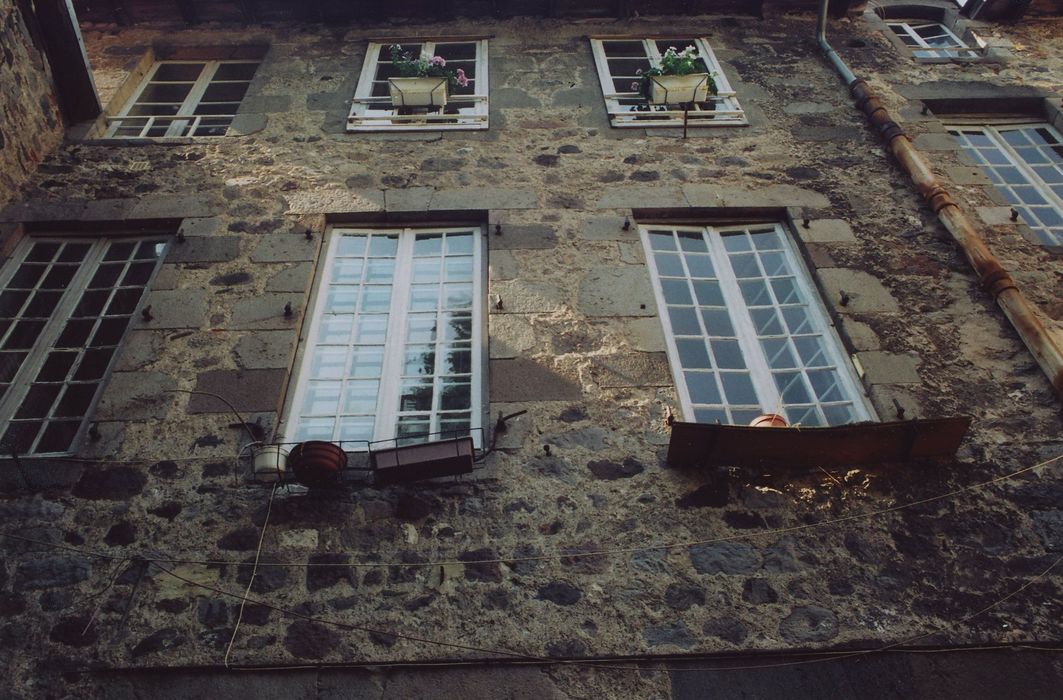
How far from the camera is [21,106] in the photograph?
599 centimetres

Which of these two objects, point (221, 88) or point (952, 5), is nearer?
point (221, 88)

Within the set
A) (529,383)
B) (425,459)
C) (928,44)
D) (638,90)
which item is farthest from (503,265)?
(928,44)

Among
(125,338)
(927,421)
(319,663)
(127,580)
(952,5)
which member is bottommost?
(319,663)

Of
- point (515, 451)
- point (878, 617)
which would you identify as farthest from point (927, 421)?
point (515, 451)

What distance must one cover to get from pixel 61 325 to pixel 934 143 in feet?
21.6

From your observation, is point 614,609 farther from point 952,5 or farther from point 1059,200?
point 952,5

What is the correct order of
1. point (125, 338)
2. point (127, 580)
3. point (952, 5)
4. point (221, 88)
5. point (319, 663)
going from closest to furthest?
point (319, 663)
point (127, 580)
point (125, 338)
point (221, 88)
point (952, 5)

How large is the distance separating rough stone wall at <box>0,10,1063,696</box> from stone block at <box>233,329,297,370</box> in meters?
0.02

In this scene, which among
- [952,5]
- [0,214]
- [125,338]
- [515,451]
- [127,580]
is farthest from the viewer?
[952,5]

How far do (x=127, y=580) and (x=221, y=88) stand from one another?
5205 mm

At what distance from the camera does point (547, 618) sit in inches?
142

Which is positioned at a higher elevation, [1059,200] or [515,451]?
[1059,200]

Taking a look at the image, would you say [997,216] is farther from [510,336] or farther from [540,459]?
[540,459]

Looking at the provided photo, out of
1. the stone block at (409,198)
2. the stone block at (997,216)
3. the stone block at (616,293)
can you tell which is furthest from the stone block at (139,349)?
the stone block at (997,216)
